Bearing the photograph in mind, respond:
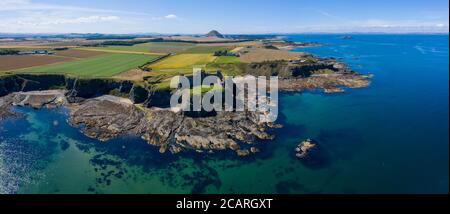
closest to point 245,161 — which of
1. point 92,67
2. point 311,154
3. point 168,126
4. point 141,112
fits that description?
point 311,154

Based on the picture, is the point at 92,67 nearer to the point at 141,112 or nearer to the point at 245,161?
the point at 141,112

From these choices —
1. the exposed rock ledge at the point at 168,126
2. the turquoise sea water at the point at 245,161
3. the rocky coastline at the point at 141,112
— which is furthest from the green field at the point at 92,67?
the turquoise sea water at the point at 245,161

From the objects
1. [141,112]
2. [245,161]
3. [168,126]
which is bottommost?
[245,161]

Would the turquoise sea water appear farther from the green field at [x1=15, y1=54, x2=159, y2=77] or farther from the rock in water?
the green field at [x1=15, y1=54, x2=159, y2=77]

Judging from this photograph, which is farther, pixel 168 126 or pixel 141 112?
pixel 141 112

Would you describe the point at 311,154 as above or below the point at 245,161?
above

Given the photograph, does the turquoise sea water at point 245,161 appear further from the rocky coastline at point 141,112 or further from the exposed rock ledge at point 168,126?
the rocky coastline at point 141,112

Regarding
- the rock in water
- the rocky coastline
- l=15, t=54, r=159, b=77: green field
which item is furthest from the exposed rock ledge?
l=15, t=54, r=159, b=77: green field
